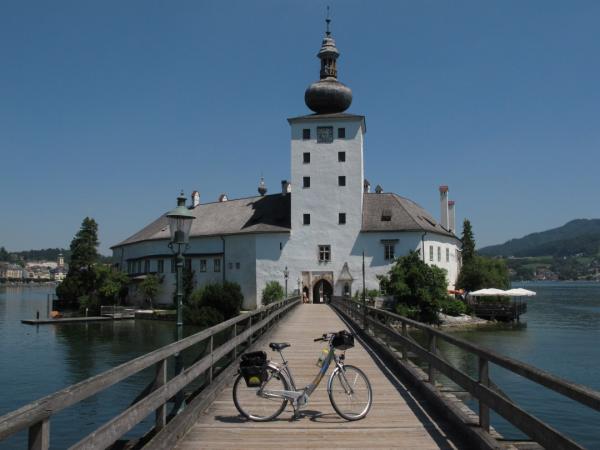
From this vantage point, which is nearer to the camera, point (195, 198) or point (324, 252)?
point (324, 252)

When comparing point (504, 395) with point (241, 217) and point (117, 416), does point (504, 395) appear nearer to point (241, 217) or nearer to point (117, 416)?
point (117, 416)

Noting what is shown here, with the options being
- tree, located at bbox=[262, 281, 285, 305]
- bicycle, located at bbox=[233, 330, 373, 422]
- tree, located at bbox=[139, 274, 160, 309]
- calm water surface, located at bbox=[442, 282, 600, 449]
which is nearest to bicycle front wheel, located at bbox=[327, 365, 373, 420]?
bicycle, located at bbox=[233, 330, 373, 422]

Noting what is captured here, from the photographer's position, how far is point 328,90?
55688 millimetres

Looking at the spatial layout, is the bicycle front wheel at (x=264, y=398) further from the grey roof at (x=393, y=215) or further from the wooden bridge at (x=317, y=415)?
the grey roof at (x=393, y=215)

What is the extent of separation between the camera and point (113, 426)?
192 inches

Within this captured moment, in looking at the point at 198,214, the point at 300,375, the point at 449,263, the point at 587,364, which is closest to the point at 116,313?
the point at 198,214

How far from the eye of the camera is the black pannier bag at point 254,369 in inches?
299

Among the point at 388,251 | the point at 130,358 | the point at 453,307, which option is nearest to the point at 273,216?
the point at 388,251

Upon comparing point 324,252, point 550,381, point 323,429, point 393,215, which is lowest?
point 323,429

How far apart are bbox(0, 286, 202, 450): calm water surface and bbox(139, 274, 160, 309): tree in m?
3.99

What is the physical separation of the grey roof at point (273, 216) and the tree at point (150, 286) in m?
4.82

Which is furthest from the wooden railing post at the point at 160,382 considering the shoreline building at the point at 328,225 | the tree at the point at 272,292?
the tree at the point at 272,292

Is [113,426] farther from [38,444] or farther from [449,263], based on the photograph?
[449,263]

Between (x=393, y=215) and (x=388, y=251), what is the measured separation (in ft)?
11.7
